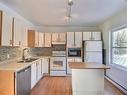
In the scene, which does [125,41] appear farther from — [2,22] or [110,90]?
[2,22]

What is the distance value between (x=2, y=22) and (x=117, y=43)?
13.5ft

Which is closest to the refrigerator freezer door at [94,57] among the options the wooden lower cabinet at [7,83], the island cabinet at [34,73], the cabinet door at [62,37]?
the cabinet door at [62,37]

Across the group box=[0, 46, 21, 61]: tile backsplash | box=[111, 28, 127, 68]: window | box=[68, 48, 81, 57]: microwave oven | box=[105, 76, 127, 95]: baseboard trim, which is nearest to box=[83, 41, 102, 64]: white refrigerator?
box=[68, 48, 81, 57]: microwave oven

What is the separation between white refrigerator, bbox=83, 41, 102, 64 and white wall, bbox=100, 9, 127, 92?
0.32m

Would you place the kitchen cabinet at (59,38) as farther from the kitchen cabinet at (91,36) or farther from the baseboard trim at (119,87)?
the baseboard trim at (119,87)

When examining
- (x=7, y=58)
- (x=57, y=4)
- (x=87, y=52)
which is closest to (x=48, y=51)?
(x=87, y=52)

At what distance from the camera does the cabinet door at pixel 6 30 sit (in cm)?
343

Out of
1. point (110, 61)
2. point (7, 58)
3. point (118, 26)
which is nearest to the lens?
point (7, 58)

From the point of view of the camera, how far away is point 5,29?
3547mm

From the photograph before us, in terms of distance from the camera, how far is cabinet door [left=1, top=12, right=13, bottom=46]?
3426mm

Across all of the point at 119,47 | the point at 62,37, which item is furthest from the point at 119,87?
the point at 62,37

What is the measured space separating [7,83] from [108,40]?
15.1 feet

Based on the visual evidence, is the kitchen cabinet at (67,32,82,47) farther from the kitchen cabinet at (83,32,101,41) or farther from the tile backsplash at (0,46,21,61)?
the tile backsplash at (0,46,21,61)

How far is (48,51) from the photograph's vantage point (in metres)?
8.41
